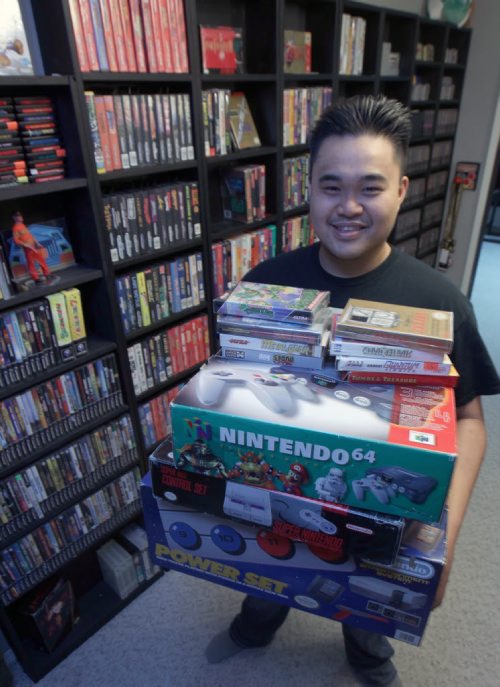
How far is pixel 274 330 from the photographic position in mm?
756

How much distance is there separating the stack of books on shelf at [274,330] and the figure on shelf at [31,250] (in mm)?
822

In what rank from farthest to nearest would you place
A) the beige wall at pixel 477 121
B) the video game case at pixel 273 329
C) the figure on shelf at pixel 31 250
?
the beige wall at pixel 477 121 → the figure on shelf at pixel 31 250 → the video game case at pixel 273 329

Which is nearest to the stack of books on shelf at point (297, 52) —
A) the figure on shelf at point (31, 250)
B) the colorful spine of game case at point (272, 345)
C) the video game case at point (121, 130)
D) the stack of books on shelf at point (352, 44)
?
the stack of books on shelf at point (352, 44)

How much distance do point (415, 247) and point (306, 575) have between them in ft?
11.6

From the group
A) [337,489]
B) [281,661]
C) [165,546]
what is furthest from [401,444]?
[281,661]

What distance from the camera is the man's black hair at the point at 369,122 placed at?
3.34ft

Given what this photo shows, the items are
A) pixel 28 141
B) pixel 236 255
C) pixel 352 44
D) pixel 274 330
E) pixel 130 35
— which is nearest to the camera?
pixel 274 330

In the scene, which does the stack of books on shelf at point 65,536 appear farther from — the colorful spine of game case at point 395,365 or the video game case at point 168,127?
the colorful spine of game case at point 395,365

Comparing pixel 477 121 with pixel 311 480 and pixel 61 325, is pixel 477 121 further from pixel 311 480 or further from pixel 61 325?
pixel 311 480

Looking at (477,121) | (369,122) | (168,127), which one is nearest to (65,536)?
(168,127)

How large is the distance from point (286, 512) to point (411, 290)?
656 mm

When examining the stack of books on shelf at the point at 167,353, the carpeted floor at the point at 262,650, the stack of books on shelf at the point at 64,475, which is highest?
the stack of books on shelf at the point at 167,353

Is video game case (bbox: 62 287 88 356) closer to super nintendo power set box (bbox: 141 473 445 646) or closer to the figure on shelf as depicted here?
the figure on shelf

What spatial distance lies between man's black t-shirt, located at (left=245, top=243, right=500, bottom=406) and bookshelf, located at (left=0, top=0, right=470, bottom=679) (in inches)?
22.0
